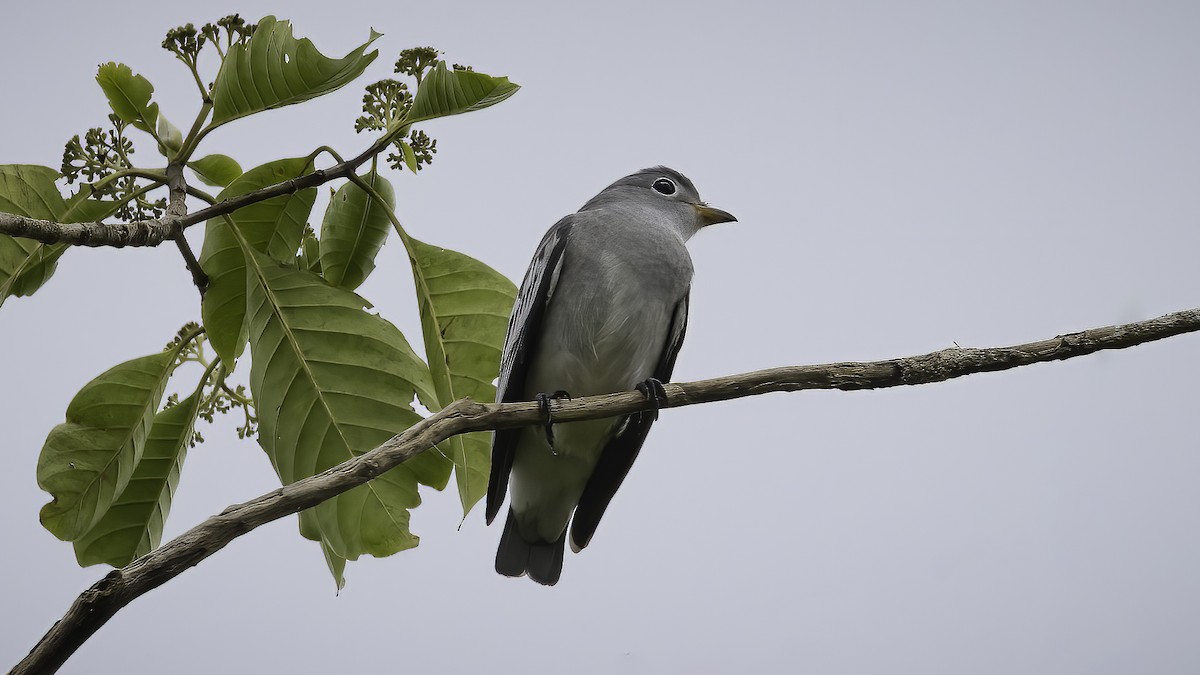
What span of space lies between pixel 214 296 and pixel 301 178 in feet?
1.74

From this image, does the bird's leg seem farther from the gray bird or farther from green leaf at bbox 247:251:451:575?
green leaf at bbox 247:251:451:575

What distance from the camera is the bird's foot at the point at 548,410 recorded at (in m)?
2.60

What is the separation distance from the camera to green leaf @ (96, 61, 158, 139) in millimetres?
3107

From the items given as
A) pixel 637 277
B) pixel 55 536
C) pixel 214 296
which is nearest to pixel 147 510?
pixel 55 536

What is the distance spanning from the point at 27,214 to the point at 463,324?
4.42ft

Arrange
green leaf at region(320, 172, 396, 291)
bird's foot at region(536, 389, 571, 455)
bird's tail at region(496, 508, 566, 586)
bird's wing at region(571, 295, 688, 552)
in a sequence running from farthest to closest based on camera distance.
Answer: bird's tail at region(496, 508, 566, 586), bird's wing at region(571, 295, 688, 552), green leaf at region(320, 172, 396, 291), bird's foot at region(536, 389, 571, 455)

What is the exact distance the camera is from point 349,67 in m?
3.13

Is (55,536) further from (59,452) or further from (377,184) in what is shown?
(377,184)

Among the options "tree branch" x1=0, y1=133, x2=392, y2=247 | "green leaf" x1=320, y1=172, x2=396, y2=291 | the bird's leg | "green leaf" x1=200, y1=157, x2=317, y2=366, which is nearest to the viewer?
"tree branch" x1=0, y1=133, x2=392, y2=247

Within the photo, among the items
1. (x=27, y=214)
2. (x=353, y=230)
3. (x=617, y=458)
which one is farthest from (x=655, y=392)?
(x=27, y=214)

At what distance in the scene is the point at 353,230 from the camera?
3.52 metres

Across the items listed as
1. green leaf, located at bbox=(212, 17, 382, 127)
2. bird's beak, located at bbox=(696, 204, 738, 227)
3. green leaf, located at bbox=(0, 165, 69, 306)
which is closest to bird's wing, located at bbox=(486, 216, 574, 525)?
bird's beak, located at bbox=(696, 204, 738, 227)

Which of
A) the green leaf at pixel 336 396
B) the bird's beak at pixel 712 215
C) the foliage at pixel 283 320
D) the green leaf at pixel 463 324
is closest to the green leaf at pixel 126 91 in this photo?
the foliage at pixel 283 320

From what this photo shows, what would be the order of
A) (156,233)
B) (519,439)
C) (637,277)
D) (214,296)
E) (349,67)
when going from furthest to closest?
(519,439), (637,277), (214,296), (349,67), (156,233)
